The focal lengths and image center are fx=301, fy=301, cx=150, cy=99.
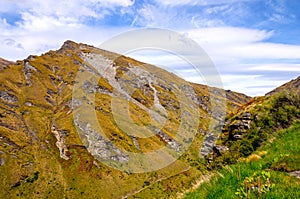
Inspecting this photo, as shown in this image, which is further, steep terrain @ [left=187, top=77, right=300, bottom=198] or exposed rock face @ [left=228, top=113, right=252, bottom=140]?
exposed rock face @ [left=228, top=113, right=252, bottom=140]

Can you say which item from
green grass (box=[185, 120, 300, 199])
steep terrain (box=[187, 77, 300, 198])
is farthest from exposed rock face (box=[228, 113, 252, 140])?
green grass (box=[185, 120, 300, 199])

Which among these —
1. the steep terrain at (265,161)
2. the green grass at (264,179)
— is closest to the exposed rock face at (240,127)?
the steep terrain at (265,161)

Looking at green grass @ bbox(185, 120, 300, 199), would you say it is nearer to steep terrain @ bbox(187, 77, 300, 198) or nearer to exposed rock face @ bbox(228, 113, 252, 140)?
steep terrain @ bbox(187, 77, 300, 198)

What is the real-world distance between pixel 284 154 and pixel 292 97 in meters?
13.7

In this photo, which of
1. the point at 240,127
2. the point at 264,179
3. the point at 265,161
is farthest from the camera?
the point at 240,127

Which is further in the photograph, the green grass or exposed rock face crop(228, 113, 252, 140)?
exposed rock face crop(228, 113, 252, 140)

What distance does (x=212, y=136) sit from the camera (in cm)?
3194

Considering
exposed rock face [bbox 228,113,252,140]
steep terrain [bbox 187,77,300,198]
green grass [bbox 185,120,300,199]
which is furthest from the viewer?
exposed rock face [bbox 228,113,252,140]

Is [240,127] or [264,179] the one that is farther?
[240,127]

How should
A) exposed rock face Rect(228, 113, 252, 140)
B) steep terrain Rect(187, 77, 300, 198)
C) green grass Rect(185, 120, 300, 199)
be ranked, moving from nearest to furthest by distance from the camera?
green grass Rect(185, 120, 300, 199) < steep terrain Rect(187, 77, 300, 198) < exposed rock face Rect(228, 113, 252, 140)

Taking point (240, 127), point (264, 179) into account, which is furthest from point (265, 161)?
point (240, 127)

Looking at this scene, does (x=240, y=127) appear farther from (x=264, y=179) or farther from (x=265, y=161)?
(x=264, y=179)

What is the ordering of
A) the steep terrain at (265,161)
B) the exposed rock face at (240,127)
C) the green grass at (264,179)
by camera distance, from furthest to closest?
the exposed rock face at (240,127)
the steep terrain at (265,161)
the green grass at (264,179)

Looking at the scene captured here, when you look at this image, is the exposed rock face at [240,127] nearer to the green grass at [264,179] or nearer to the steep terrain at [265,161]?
the steep terrain at [265,161]
